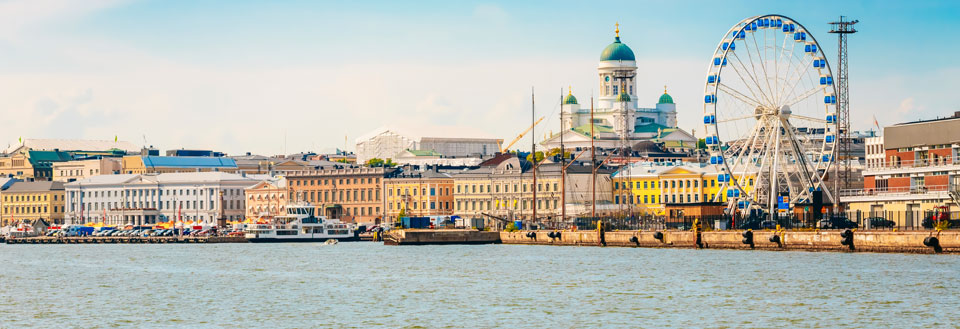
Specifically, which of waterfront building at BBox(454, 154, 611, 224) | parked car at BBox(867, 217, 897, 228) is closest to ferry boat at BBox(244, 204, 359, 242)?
waterfront building at BBox(454, 154, 611, 224)

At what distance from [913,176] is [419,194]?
8921 centimetres

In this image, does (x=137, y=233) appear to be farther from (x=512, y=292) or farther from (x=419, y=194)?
(x=512, y=292)

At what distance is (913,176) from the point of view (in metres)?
105

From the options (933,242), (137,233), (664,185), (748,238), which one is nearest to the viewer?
(933,242)

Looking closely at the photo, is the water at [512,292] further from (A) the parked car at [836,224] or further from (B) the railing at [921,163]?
(B) the railing at [921,163]

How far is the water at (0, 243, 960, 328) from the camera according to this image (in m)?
55.1

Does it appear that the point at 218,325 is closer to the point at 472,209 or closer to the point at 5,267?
the point at 5,267

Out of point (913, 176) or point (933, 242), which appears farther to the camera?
point (913, 176)

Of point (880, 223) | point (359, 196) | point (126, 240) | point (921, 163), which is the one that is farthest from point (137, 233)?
point (880, 223)

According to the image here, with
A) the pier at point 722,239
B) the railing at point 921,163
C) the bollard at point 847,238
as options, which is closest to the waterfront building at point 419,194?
the pier at point 722,239

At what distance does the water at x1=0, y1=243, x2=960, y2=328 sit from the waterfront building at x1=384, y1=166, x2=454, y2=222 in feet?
289

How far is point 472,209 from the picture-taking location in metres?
182

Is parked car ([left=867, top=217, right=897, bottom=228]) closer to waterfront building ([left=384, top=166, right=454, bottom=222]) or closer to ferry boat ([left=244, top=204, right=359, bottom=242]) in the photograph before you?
ferry boat ([left=244, top=204, right=359, bottom=242])

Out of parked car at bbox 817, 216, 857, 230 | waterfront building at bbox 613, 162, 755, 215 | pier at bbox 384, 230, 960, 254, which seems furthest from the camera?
waterfront building at bbox 613, 162, 755, 215
